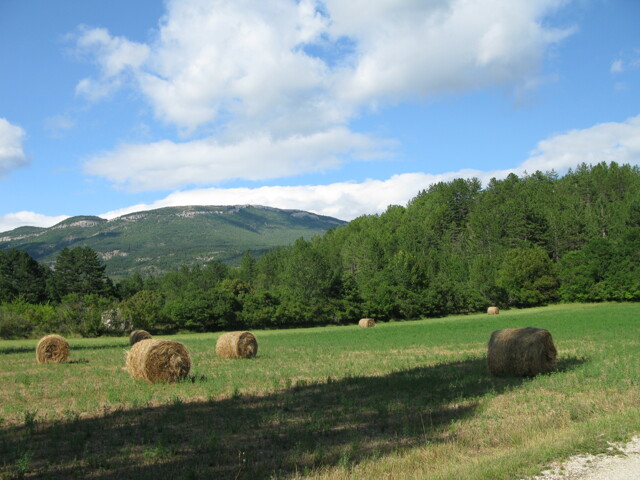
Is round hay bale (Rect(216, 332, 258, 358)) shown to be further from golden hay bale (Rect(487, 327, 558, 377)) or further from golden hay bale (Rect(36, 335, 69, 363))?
golden hay bale (Rect(487, 327, 558, 377))

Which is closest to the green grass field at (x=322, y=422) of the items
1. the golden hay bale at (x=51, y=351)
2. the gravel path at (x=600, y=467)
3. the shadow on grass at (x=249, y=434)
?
the shadow on grass at (x=249, y=434)

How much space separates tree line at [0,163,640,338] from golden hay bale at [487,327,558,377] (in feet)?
195

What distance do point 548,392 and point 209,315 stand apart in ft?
220

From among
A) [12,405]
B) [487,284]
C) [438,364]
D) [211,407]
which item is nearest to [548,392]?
Result: [438,364]

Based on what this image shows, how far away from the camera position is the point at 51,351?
81.4 ft

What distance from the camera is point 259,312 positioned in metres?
76.3

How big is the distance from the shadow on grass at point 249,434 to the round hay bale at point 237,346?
11.5m

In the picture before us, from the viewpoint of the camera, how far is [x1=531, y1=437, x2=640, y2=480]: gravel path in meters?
6.58

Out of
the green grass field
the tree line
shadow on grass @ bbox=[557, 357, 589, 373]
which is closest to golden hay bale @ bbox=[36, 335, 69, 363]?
the green grass field

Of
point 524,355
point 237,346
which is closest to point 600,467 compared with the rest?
point 524,355

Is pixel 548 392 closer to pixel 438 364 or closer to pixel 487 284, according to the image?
pixel 438 364

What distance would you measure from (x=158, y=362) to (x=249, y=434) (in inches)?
315

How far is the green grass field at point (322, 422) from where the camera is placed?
7.40 meters

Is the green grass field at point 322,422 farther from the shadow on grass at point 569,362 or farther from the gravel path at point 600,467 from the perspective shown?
the gravel path at point 600,467
